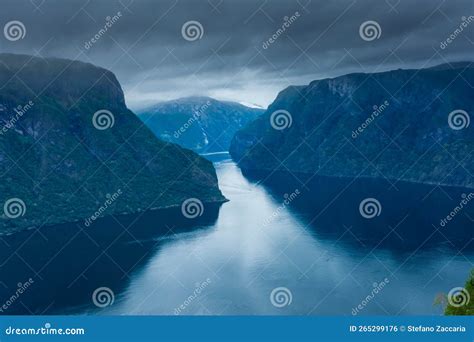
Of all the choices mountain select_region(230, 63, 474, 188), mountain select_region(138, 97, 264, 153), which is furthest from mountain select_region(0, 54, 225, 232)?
mountain select_region(230, 63, 474, 188)

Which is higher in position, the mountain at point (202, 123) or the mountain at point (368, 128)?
the mountain at point (368, 128)

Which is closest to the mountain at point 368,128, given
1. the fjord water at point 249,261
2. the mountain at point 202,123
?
the mountain at point 202,123

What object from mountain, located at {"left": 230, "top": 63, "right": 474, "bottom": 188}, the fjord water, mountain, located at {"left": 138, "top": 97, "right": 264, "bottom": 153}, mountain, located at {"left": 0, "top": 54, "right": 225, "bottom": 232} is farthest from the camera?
mountain, located at {"left": 138, "top": 97, "right": 264, "bottom": 153}

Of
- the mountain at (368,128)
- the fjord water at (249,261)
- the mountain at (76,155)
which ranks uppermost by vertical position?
the mountain at (368,128)

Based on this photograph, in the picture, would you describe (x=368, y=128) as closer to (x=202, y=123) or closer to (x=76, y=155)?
(x=202, y=123)

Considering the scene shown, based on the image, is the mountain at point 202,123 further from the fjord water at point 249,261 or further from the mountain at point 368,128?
the fjord water at point 249,261

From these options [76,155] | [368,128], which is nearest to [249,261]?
[76,155]

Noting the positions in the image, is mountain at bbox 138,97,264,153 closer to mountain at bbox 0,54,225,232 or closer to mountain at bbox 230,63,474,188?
mountain at bbox 230,63,474,188
